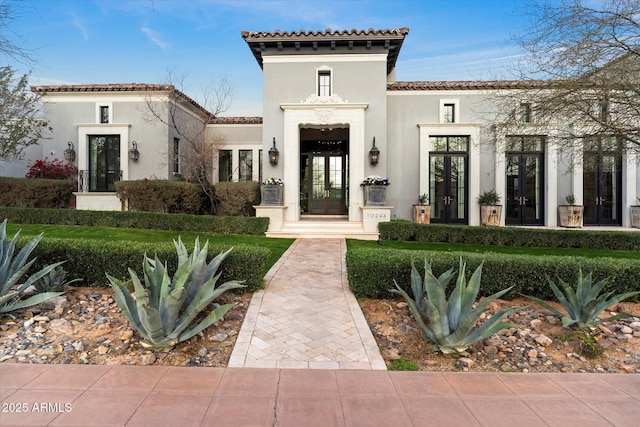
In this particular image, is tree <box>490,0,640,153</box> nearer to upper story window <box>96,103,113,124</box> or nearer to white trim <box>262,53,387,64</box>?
white trim <box>262,53,387,64</box>

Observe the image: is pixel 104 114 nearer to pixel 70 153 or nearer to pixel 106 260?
pixel 70 153

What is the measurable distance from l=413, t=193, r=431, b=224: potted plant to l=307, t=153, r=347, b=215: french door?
302 cm

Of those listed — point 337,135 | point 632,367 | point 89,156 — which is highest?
point 337,135

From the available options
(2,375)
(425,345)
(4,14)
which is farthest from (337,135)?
(2,375)

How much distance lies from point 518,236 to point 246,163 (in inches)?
465

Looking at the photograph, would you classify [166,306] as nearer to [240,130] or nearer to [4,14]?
[4,14]

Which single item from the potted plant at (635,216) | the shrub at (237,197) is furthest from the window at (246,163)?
the potted plant at (635,216)

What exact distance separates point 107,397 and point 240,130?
14.6 metres

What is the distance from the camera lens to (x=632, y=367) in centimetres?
293

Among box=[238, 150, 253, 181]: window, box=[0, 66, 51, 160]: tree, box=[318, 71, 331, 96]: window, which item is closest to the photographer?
box=[0, 66, 51, 160]: tree

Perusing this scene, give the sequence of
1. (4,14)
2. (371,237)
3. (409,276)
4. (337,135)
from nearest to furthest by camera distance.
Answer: (409,276), (4,14), (371,237), (337,135)

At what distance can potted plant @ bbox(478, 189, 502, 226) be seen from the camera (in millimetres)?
12336

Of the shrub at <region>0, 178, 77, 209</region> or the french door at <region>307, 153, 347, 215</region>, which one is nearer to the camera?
the shrub at <region>0, 178, 77, 209</region>

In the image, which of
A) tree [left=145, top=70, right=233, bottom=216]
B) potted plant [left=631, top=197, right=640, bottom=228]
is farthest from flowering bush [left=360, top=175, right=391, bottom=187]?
potted plant [left=631, top=197, right=640, bottom=228]
